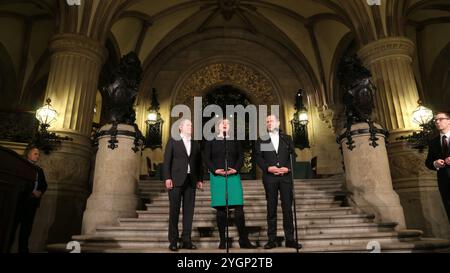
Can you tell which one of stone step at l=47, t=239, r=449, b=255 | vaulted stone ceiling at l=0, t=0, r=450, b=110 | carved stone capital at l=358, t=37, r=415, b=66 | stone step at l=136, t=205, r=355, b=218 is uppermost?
vaulted stone ceiling at l=0, t=0, r=450, b=110

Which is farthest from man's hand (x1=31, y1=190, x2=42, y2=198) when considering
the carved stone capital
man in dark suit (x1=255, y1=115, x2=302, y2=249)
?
the carved stone capital

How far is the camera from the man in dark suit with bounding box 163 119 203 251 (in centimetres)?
323

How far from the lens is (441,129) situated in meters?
3.33

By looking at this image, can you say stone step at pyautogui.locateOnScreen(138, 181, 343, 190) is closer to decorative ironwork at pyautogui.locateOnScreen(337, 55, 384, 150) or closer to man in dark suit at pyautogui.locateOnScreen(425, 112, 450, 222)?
decorative ironwork at pyautogui.locateOnScreen(337, 55, 384, 150)

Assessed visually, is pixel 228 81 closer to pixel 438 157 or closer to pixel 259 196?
pixel 259 196

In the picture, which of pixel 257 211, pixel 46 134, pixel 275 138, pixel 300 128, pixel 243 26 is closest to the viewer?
pixel 275 138

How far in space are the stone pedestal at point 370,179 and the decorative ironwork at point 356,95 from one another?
118mm

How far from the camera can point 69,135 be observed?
6625 millimetres

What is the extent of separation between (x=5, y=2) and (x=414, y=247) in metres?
11.5

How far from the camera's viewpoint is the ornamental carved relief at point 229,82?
11727 mm

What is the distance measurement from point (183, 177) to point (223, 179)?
44cm

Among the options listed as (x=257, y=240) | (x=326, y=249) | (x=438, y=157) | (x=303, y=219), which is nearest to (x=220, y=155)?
(x=257, y=240)

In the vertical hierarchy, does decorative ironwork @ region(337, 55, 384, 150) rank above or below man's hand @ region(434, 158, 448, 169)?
above

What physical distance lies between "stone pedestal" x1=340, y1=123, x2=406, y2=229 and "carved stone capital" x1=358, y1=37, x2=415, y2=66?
12.9ft
